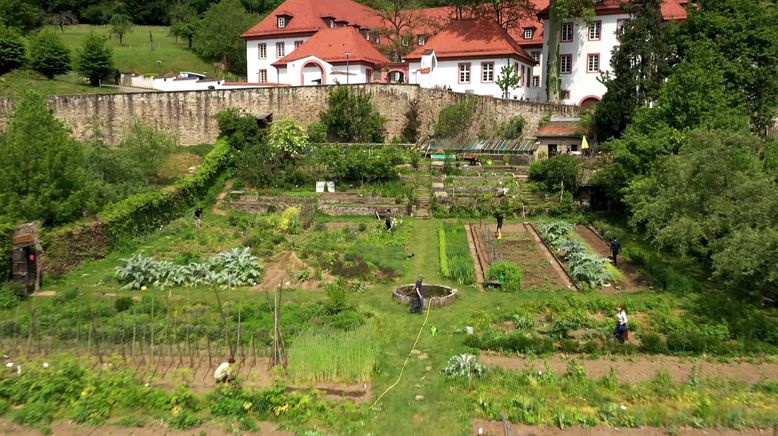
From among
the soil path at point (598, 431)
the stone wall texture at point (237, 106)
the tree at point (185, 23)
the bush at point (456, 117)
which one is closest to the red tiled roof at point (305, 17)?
the stone wall texture at point (237, 106)

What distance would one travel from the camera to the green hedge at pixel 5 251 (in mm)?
18891

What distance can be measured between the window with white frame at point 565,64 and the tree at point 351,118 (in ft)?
43.2

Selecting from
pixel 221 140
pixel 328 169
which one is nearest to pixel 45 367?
pixel 328 169

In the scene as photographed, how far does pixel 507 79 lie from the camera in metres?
40.0

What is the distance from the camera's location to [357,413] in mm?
11406

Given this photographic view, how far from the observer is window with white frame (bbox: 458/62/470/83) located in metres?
42.2

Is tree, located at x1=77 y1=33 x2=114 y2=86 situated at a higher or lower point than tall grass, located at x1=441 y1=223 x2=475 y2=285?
higher

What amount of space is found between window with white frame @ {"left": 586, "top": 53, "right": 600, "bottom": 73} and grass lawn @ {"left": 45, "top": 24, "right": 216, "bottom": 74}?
116 feet

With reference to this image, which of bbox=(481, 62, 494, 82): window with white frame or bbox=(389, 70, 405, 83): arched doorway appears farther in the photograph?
bbox=(389, 70, 405, 83): arched doorway

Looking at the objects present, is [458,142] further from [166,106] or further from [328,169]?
[166,106]

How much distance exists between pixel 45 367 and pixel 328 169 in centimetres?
2204

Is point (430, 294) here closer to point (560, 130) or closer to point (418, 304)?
point (418, 304)

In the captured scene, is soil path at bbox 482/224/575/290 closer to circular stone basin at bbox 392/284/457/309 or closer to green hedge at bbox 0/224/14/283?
circular stone basin at bbox 392/284/457/309

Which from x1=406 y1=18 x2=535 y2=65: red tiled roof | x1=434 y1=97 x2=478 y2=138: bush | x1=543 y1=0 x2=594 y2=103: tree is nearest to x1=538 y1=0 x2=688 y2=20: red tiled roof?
x1=543 y1=0 x2=594 y2=103: tree
